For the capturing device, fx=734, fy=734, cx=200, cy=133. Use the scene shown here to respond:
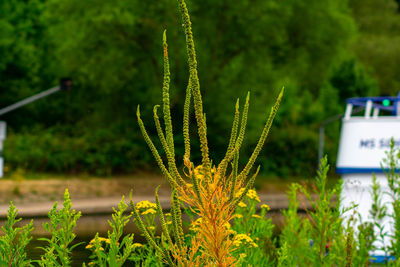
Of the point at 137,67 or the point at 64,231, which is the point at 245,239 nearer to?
the point at 64,231

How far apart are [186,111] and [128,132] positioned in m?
27.5

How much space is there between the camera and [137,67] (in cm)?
3042

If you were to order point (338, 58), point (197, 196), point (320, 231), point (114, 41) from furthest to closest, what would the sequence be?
point (338, 58) < point (114, 41) < point (320, 231) < point (197, 196)

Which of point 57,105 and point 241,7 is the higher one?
point 241,7

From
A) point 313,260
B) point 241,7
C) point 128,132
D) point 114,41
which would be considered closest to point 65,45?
point 114,41

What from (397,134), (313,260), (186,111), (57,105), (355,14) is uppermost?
(355,14)

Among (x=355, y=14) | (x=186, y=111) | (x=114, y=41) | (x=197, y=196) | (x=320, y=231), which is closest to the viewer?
(x=197, y=196)

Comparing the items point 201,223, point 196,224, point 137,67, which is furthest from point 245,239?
point 137,67

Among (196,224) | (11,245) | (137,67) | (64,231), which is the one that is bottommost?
(11,245)

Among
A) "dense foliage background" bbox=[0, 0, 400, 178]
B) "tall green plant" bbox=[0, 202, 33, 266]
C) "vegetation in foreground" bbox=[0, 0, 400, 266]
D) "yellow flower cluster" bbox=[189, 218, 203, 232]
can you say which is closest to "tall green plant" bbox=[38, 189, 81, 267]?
"vegetation in foreground" bbox=[0, 0, 400, 266]

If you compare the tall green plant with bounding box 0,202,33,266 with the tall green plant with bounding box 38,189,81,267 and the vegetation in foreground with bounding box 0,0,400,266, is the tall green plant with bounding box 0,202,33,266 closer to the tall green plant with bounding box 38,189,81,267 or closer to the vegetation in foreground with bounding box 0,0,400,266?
the vegetation in foreground with bounding box 0,0,400,266

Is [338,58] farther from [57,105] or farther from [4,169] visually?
[4,169]

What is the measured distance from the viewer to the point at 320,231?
4.74m

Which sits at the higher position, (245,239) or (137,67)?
(137,67)
